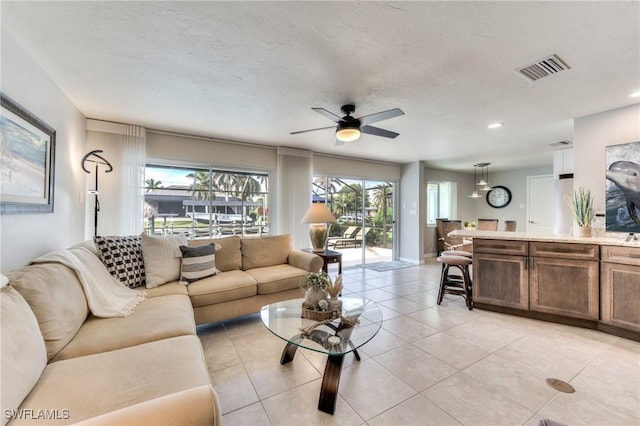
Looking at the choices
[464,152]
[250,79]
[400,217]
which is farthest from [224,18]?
[400,217]

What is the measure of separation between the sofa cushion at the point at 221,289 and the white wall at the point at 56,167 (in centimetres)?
121

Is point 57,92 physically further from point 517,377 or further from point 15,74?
point 517,377

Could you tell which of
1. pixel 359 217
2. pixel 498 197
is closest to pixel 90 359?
pixel 359 217

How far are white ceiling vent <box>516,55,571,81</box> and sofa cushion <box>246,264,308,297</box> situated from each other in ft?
9.38

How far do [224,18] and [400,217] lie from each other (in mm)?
5629

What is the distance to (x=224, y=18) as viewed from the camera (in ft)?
5.18

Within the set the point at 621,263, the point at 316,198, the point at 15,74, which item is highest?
the point at 15,74

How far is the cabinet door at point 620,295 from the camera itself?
2.37m

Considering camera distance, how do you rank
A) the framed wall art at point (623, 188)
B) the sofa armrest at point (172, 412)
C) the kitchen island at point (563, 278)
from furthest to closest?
the framed wall art at point (623, 188)
the kitchen island at point (563, 278)
the sofa armrest at point (172, 412)

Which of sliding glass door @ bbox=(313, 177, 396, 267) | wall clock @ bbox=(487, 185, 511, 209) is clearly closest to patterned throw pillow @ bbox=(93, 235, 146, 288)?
sliding glass door @ bbox=(313, 177, 396, 267)

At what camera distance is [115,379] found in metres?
1.15

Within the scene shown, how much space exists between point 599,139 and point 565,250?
1.44 m

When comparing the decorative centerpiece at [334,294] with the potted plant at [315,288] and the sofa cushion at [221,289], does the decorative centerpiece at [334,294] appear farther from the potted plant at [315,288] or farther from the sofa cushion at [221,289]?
the sofa cushion at [221,289]

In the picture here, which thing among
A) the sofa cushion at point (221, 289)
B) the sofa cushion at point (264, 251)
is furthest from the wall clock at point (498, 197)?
the sofa cushion at point (221, 289)
